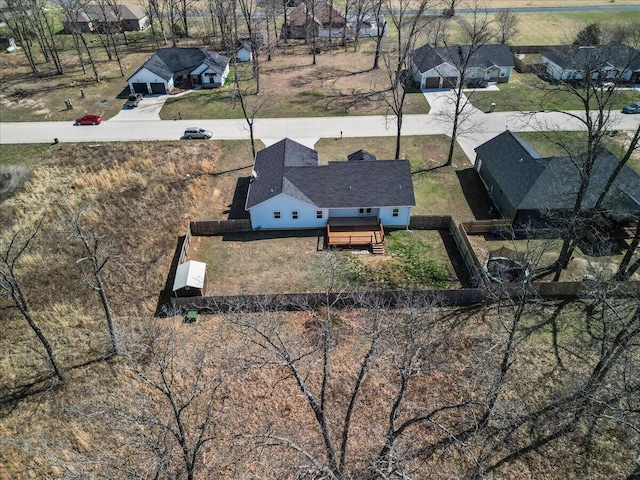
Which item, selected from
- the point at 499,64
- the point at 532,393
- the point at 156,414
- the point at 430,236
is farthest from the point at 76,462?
the point at 499,64

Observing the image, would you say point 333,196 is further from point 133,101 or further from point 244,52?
point 244,52

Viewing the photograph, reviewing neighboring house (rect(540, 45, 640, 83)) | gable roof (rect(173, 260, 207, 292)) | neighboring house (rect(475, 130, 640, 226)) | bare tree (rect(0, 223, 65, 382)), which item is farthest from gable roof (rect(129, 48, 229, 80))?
neighboring house (rect(540, 45, 640, 83))

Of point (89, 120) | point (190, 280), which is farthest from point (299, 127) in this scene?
point (190, 280)

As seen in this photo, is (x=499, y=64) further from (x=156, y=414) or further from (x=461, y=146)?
(x=156, y=414)

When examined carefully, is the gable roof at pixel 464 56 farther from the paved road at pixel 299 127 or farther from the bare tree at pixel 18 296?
the bare tree at pixel 18 296

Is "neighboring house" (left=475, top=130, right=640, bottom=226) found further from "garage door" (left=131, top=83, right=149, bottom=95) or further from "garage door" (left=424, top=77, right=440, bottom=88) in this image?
"garage door" (left=131, top=83, right=149, bottom=95)

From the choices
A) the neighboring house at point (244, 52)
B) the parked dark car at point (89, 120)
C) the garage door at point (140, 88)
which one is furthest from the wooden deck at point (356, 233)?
the neighboring house at point (244, 52)
